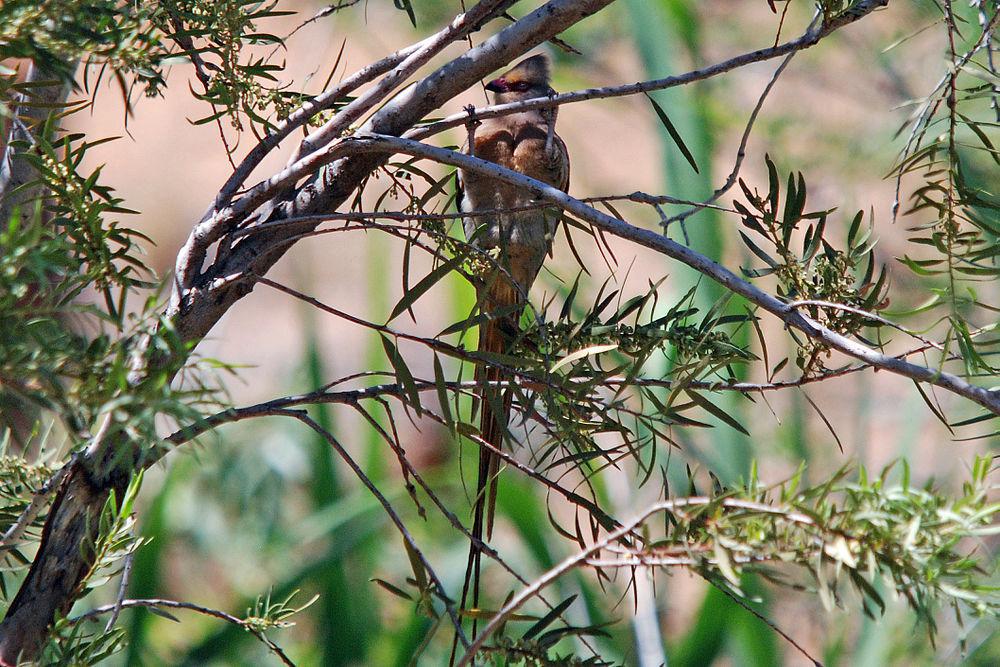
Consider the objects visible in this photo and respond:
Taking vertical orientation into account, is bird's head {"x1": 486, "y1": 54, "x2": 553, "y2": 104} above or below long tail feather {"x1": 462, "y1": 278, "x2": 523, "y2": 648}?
above

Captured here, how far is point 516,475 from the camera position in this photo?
209cm

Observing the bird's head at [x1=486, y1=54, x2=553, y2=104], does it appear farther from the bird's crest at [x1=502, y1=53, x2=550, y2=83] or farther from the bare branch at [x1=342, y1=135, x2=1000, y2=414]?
the bare branch at [x1=342, y1=135, x2=1000, y2=414]

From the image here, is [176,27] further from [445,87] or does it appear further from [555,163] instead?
→ [555,163]

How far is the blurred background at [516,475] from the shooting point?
5.73ft

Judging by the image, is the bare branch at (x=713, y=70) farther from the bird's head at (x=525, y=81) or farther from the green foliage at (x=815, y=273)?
the bird's head at (x=525, y=81)

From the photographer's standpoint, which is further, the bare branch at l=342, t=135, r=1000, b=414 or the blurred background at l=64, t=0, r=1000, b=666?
the blurred background at l=64, t=0, r=1000, b=666

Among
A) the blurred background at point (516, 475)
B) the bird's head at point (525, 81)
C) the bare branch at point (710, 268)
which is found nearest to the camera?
the bare branch at point (710, 268)

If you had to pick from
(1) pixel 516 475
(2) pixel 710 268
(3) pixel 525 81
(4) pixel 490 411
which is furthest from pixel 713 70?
(1) pixel 516 475

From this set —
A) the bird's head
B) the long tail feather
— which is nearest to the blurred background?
the long tail feather

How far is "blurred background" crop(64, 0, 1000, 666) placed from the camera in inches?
68.7

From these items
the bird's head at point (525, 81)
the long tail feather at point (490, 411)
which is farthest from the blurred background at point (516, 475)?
the bird's head at point (525, 81)

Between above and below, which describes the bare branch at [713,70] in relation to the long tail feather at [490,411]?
above

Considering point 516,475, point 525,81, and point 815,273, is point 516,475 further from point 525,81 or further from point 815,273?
point 815,273

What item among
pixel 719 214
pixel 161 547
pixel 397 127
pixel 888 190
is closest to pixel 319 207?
pixel 397 127
